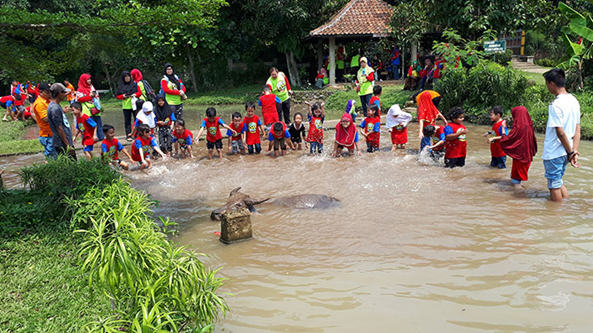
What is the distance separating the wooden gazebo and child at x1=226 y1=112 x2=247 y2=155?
13012mm

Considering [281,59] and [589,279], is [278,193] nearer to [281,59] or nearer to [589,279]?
[589,279]

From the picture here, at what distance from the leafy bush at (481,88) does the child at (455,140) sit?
205 inches

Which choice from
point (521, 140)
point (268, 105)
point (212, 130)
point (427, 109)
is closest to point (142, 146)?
point (212, 130)

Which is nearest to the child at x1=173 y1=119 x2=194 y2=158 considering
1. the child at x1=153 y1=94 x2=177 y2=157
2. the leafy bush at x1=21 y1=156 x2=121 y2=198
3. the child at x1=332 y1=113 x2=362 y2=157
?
the child at x1=153 y1=94 x2=177 y2=157

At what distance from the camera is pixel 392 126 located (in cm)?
948

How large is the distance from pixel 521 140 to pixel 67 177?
20.9 ft

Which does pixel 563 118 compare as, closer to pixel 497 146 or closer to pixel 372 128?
pixel 497 146

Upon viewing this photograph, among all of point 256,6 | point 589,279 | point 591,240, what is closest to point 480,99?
point 591,240

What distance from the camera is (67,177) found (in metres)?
5.30

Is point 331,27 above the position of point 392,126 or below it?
above

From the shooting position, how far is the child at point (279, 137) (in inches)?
377

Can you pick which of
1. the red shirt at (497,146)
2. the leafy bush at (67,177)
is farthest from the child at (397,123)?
the leafy bush at (67,177)

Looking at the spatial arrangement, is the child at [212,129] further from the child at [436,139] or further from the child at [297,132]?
the child at [436,139]

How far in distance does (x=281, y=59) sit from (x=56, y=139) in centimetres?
2236
